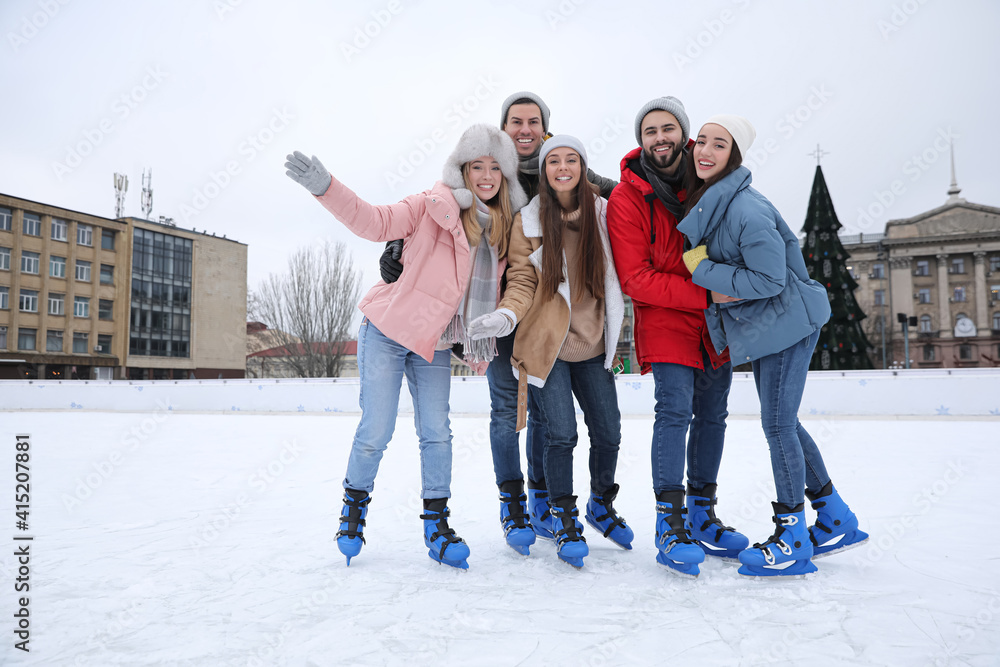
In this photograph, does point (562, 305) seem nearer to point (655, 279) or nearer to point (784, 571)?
point (655, 279)

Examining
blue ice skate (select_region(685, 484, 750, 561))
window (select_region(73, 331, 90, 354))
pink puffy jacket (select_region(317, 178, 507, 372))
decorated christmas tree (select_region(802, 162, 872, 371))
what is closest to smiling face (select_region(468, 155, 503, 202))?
pink puffy jacket (select_region(317, 178, 507, 372))

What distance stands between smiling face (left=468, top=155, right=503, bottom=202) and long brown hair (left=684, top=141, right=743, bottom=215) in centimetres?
73

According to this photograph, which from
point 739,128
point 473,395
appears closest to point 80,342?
point 473,395

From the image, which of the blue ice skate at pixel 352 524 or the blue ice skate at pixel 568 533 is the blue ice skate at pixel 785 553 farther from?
the blue ice skate at pixel 352 524

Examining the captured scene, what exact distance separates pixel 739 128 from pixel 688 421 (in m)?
1.07

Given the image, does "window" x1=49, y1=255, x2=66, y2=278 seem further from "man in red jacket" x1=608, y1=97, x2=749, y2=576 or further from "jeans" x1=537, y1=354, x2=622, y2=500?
"man in red jacket" x1=608, y1=97, x2=749, y2=576

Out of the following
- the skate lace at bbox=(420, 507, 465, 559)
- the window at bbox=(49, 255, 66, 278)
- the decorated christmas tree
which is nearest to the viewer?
the skate lace at bbox=(420, 507, 465, 559)

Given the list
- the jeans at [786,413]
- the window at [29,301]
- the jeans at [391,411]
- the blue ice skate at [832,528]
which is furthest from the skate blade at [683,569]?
the window at [29,301]

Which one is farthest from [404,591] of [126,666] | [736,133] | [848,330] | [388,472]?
[848,330]

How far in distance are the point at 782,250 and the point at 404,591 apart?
168 centimetres

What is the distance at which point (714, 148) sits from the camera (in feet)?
7.16

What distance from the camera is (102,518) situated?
316cm

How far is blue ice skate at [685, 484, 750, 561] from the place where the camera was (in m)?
2.27

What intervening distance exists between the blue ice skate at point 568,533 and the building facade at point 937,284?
41.8 meters
